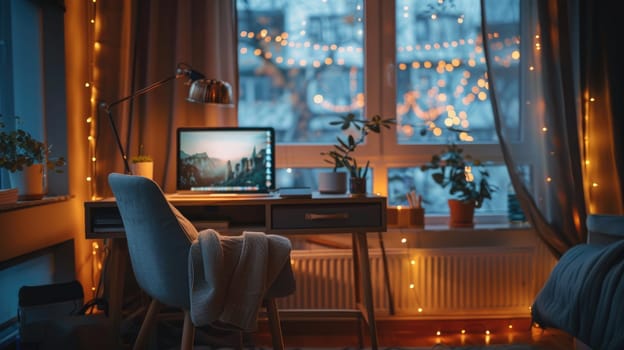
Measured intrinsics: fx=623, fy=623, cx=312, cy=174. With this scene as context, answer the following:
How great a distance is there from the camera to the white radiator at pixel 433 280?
9.86 feet

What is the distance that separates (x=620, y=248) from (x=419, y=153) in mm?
1293

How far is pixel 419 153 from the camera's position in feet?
10.6

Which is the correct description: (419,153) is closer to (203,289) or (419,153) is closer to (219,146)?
(219,146)

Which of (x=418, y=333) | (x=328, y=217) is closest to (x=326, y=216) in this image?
(x=328, y=217)

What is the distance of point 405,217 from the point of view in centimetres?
307

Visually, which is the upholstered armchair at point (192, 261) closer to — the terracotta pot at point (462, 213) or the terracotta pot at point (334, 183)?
the terracotta pot at point (334, 183)

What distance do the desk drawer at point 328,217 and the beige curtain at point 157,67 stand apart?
65 centimetres

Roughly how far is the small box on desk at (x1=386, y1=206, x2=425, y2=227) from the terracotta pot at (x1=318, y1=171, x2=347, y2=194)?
0.43 metres

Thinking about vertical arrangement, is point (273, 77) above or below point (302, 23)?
below

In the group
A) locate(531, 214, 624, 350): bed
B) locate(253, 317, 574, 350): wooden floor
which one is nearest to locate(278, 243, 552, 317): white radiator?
locate(253, 317, 574, 350): wooden floor

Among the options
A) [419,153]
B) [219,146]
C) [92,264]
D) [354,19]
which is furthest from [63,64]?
[419,153]

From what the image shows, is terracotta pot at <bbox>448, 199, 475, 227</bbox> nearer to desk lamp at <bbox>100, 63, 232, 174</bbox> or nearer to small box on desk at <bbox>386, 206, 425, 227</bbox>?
small box on desk at <bbox>386, 206, 425, 227</bbox>

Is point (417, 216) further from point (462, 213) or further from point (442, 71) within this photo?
point (442, 71)

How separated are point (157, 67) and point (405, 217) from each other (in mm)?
1392
